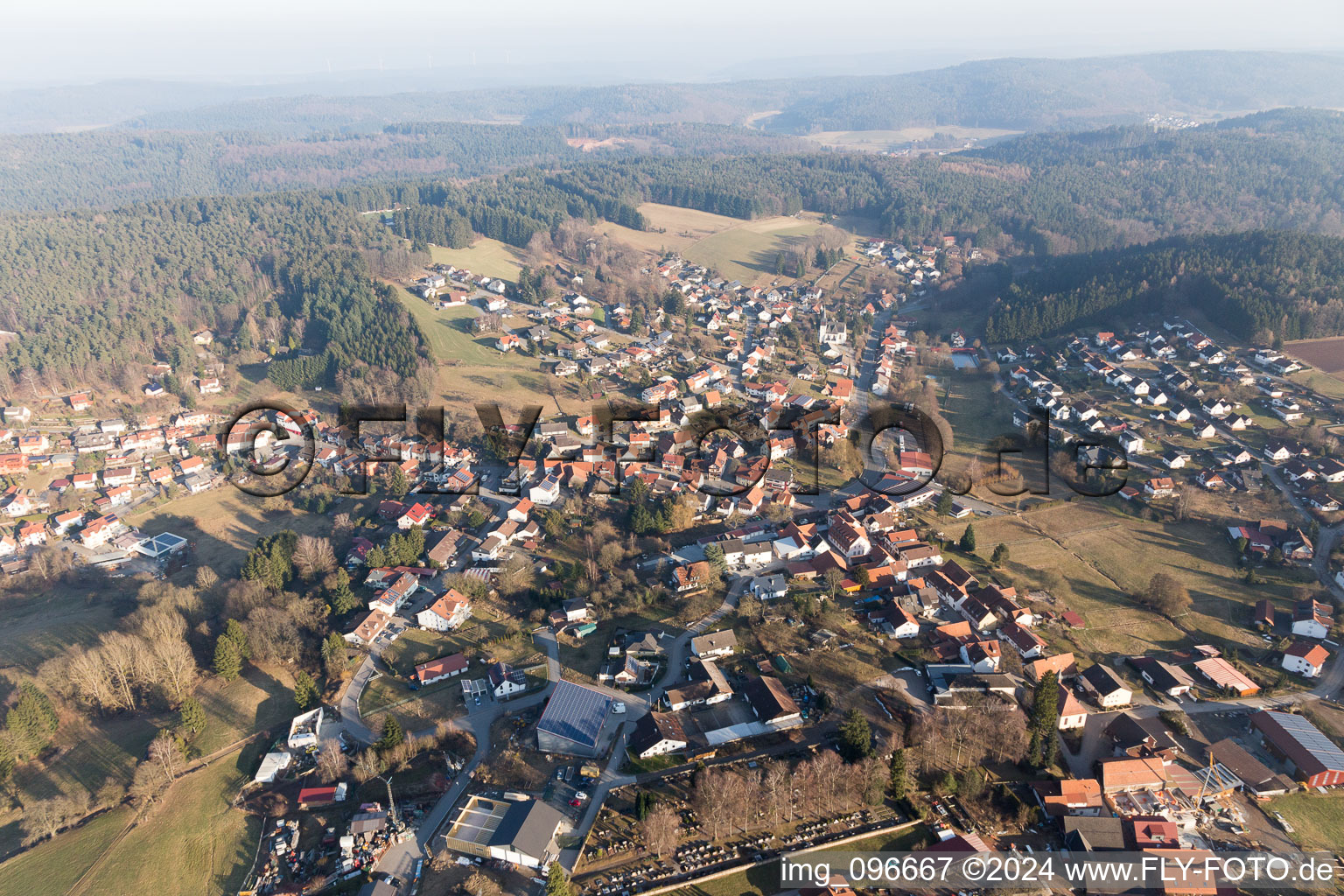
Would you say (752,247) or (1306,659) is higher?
(752,247)

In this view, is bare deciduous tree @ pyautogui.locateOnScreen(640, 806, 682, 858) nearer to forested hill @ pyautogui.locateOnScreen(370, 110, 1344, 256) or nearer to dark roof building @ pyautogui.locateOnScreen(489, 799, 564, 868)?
dark roof building @ pyautogui.locateOnScreen(489, 799, 564, 868)

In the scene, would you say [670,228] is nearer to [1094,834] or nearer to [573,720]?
[573,720]

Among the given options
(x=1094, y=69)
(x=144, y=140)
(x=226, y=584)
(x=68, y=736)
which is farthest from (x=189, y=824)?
(x=1094, y=69)

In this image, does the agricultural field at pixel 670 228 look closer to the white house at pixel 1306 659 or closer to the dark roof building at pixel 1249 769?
the white house at pixel 1306 659

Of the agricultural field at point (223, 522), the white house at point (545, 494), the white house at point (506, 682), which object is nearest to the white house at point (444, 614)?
the white house at point (506, 682)

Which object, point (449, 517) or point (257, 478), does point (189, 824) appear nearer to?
point (449, 517)

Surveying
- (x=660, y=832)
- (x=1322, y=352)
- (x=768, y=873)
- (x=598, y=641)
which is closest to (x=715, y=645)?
(x=598, y=641)
